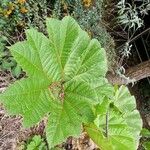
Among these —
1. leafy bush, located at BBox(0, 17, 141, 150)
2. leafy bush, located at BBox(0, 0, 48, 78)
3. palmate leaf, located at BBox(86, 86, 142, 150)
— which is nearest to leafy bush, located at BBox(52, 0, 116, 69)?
leafy bush, located at BBox(0, 0, 48, 78)

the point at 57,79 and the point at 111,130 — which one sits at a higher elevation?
the point at 57,79

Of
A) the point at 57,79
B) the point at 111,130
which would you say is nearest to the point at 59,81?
the point at 57,79

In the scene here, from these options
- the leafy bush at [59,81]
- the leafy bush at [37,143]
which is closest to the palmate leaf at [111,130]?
the leafy bush at [59,81]

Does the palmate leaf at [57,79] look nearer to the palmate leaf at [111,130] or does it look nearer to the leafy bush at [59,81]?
the leafy bush at [59,81]

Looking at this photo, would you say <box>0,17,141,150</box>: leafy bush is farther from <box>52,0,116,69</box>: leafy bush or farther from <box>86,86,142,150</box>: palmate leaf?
<box>52,0,116,69</box>: leafy bush

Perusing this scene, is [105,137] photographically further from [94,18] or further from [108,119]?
[94,18]

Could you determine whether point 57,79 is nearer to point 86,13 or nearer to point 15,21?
point 15,21

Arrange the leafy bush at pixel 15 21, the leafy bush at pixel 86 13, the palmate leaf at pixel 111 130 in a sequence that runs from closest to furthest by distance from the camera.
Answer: the palmate leaf at pixel 111 130
the leafy bush at pixel 15 21
the leafy bush at pixel 86 13

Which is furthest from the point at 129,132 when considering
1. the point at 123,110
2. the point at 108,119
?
the point at 123,110
